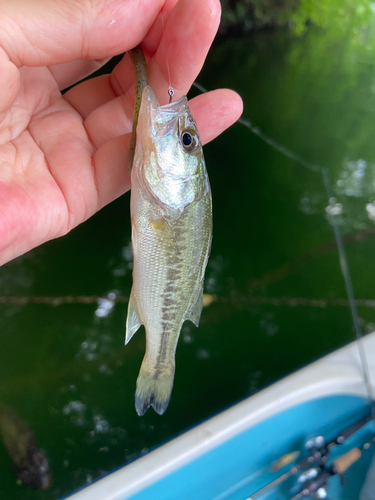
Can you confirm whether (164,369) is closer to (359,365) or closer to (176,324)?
(176,324)

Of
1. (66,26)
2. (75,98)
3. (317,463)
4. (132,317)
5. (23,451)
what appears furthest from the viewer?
(23,451)

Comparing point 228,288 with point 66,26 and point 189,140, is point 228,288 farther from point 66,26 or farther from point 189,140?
point 66,26

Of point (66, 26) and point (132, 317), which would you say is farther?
point (132, 317)

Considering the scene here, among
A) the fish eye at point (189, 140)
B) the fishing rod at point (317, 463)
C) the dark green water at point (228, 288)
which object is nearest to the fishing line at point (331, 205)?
the dark green water at point (228, 288)

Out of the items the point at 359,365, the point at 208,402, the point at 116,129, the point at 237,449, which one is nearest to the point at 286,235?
the point at 359,365

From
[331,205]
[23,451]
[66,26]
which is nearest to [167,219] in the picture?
[66,26]

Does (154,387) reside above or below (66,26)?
below

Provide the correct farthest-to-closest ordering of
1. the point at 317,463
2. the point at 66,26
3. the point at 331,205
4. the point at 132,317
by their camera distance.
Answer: the point at 331,205 → the point at 317,463 → the point at 132,317 → the point at 66,26
